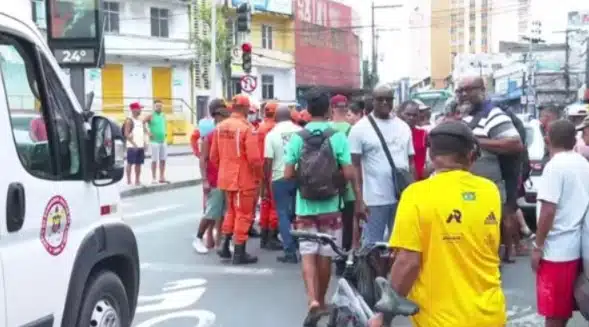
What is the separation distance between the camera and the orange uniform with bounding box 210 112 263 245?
31.1 feet

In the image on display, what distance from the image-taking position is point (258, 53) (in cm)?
5738

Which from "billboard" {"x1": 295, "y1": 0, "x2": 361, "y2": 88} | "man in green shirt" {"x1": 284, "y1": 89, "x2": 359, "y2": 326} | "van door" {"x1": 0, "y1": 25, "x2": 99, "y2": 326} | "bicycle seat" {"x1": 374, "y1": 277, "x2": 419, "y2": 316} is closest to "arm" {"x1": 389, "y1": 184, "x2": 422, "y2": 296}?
"bicycle seat" {"x1": 374, "y1": 277, "x2": 419, "y2": 316}

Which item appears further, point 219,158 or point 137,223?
point 137,223

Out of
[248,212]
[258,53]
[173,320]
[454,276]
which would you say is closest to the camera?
[454,276]

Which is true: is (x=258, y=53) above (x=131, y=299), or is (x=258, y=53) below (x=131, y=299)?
above

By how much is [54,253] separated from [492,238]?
7.19 ft

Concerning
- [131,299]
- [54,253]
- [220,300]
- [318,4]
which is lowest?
[220,300]

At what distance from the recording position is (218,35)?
151 feet

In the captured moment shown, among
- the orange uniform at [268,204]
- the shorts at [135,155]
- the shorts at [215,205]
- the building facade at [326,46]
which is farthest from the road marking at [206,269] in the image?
the building facade at [326,46]

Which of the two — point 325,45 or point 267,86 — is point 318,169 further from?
point 325,45

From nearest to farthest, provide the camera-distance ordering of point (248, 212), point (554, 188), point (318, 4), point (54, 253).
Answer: point (54, 253)
point (554, 188)
point (248, 212)
point (318, 4)

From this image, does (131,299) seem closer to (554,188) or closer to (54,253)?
(54,253)

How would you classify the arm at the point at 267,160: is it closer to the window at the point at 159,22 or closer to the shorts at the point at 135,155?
the shorts at the point at 135,155

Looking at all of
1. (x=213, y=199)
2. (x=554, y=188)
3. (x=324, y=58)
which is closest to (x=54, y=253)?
(x=554, y=188)
